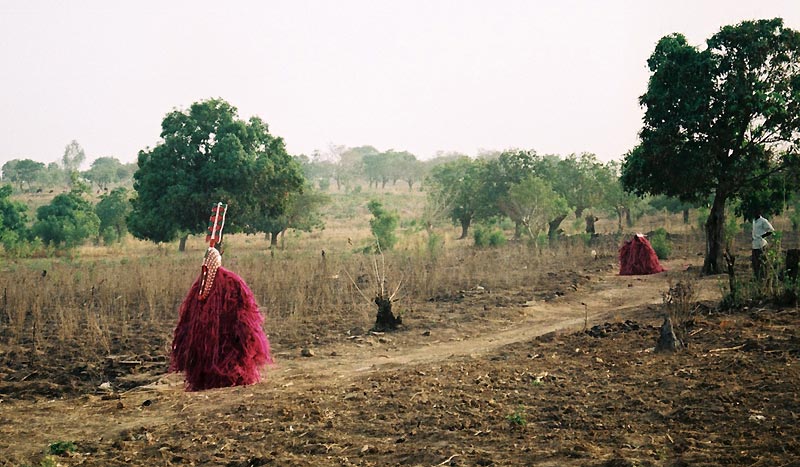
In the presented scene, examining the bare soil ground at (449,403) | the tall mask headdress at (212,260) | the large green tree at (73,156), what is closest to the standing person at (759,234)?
the bare soil ground at (449,403)

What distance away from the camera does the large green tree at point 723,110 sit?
1391cm

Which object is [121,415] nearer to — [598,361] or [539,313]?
[598,361]

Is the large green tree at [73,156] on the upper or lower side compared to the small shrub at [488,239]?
upper

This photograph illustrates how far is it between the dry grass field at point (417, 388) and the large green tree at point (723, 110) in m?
2.52

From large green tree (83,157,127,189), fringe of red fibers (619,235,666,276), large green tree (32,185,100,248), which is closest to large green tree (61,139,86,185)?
large green tree (83,157,127,189)

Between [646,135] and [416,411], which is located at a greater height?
[646,135]

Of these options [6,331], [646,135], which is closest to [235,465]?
[6,331]

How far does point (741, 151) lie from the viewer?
568 inches

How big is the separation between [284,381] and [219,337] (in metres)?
1.07

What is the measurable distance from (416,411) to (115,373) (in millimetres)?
4618

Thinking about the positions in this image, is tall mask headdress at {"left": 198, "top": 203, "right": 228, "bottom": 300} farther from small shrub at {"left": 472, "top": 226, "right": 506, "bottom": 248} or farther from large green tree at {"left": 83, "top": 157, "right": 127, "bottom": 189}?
large green tree at {"left": 83, "top": 157, "right": 127, "bottom": 189}

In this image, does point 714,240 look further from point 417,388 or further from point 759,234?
point 417,388

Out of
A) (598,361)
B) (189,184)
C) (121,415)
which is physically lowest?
(121,415)

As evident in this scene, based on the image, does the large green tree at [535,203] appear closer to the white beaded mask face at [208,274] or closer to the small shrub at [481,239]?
the small shrub at [481,239]
